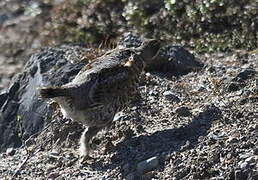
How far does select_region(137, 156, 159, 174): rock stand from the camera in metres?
7.05

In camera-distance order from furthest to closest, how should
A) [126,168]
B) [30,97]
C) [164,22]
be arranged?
1. [164,22]
2. [30,97]
3. [126,168]

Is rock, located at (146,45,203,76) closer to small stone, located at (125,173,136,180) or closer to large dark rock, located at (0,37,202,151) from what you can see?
large dark rock, located at (0,37,202,151)

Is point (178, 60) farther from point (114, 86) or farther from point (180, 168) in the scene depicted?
point (180, 168)

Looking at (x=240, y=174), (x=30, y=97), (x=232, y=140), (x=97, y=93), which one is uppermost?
(x=30, y=97)

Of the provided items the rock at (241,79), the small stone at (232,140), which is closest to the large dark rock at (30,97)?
the rock at (241,79)

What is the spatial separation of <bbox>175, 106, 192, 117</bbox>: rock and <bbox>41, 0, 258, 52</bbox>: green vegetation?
2.55m

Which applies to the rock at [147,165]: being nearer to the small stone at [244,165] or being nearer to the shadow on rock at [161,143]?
the shadow on rock at [161,143]

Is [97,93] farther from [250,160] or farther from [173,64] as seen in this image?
[173,64]

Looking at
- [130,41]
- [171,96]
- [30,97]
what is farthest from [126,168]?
[130,41]

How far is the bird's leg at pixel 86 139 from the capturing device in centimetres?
756

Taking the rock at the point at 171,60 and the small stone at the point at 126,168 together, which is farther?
the rock at the point at 171,60

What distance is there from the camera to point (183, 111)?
8016mm

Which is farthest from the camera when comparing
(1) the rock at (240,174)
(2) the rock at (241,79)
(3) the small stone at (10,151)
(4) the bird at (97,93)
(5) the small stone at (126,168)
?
(3) the small stone at (10,151)

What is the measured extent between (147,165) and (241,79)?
75.7 inches
